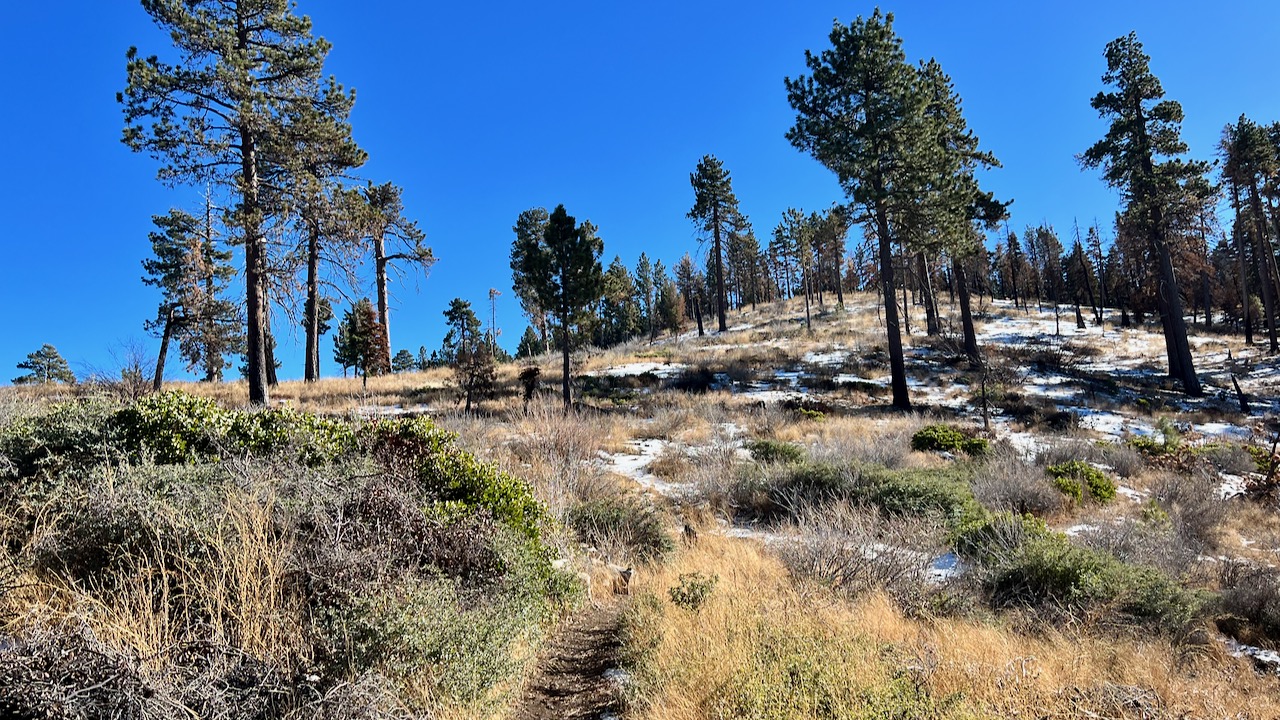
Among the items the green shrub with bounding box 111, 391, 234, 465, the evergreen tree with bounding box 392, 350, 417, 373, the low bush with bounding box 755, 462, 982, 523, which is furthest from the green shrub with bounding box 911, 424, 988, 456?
the evergreen tree with bounding box 392, 350, 417, 373

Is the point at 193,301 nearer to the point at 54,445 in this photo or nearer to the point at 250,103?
the point at 250,103

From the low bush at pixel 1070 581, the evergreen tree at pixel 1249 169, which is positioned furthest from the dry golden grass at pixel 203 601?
the evergreen tree at pixel 1249 169

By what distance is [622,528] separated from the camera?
6.36 meters

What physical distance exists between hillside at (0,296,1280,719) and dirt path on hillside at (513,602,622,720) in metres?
0.02

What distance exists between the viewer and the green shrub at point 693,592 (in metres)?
4.26

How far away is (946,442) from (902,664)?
9.17 meters

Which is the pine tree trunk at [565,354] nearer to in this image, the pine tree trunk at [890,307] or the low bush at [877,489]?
the pine tree trunk at [890,307]

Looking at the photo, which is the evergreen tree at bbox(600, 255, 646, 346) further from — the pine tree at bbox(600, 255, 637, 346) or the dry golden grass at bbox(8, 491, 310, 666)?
the dry golden grass at bbox(8, 491, 310, 666)

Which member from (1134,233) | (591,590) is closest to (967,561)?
(591,590)

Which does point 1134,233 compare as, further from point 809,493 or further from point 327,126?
point 327,126

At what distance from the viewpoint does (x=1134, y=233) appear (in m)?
22.1

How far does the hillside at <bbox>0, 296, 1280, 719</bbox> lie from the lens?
2719mm

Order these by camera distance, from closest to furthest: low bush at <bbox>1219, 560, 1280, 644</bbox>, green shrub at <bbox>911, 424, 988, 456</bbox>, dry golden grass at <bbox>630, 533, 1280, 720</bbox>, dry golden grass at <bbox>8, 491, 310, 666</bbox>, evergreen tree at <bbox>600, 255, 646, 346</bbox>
Answer: dry golden grass at <bbox>8, 491, 310, 666</bbox>, dry golden grass at <bbox>630, 533, 1280, 720</bbox>, low bush at <bbox>1219, 560, 1280, 644</bbox>, green shrub at <bbox>911, 424, 988, 456</bbox>, evergreen tree at <bbox>600, 255, 646, 346</bbox>

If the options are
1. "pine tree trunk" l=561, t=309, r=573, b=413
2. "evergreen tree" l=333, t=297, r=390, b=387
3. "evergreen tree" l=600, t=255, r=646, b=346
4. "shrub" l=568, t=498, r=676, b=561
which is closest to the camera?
"shrub" l=568, t=498, r=676, b=561
